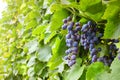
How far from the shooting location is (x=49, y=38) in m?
1.72

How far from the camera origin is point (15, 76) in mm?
3562

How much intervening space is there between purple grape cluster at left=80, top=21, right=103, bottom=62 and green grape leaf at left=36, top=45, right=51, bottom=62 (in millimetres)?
782

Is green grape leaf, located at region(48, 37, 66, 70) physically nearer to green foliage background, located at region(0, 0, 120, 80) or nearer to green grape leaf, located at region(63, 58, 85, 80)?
green foliage background, located at region(0, 0, 120, 80)

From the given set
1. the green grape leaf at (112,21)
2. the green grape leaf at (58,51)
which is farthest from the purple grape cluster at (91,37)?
the green grape leaf at (58,51)

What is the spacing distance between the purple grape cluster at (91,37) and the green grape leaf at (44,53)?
0.78m

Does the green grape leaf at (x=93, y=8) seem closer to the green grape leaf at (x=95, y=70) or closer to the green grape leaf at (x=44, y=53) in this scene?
the green grape leaf at (x=95, y=70)

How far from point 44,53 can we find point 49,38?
0.32m

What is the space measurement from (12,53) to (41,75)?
127 cm

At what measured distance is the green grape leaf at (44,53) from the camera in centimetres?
196

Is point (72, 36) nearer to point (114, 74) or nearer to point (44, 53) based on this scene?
point (114, 74)

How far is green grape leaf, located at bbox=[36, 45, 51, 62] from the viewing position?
1.96 metres

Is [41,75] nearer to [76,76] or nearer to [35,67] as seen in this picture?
[35,67]

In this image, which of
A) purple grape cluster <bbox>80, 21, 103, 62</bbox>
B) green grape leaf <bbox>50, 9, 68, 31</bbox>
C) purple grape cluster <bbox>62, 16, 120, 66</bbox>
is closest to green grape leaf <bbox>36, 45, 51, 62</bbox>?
green grape leaf <bbox>50, 9, 68, 31</bbox>

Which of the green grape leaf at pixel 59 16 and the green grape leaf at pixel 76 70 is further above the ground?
the green grape leaf at pixel 59 16
